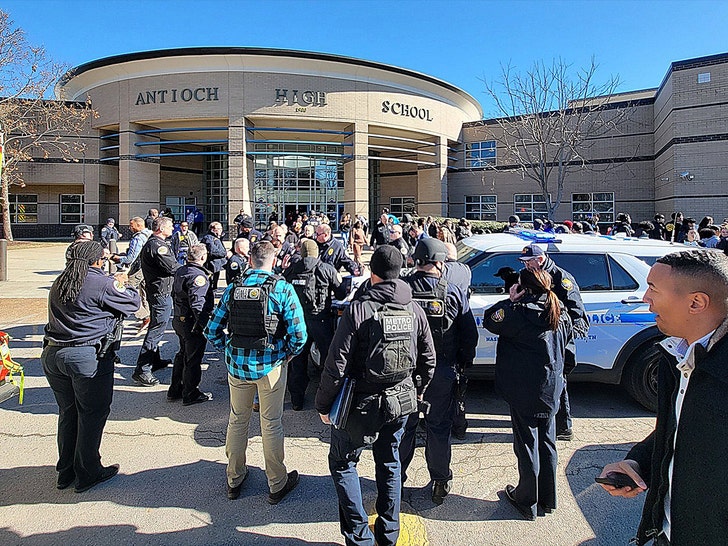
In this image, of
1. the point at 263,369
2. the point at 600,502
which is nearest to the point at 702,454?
the point at 600,502

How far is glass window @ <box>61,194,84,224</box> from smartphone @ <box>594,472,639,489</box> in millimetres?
37077

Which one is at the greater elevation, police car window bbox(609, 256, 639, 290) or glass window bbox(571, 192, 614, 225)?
glass window bbox(571, 192, 614, 225)

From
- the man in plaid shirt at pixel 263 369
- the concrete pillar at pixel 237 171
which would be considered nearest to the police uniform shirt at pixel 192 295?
the man in plaid shirt at pixel 263 369

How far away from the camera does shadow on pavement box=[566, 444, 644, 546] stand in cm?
306

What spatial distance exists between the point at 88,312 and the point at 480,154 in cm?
3213

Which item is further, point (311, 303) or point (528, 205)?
point (528, 205)

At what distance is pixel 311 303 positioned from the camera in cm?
521

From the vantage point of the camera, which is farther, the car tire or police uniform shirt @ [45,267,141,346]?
the car tire

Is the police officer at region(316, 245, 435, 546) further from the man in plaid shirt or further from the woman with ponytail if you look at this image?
the woman with ponytail

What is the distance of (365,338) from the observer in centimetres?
273

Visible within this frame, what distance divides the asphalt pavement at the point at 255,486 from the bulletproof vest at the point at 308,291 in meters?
1.13

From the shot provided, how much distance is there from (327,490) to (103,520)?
155cm

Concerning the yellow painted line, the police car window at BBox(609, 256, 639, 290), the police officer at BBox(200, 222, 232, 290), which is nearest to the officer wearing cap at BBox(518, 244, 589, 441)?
the police car window at BBox(609, 256, 639, 290)

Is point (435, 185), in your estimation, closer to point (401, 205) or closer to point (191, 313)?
point (401, 205)
